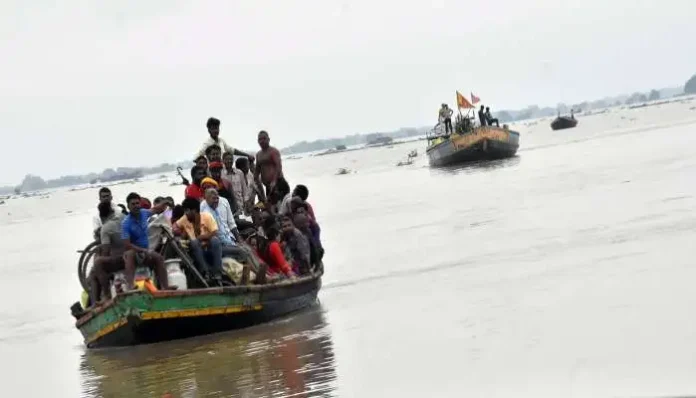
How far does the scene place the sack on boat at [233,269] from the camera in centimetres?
1356

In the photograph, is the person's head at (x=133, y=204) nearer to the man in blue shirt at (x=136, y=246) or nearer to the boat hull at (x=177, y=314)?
the man in blue shirt at (x=136, y=246)

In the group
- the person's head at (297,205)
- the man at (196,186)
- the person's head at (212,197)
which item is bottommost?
the person's head at (297,205)

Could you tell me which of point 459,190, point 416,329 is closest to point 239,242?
point 416,329

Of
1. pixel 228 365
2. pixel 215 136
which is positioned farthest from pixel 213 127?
pixel 228 365

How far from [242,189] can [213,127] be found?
0.99 metres

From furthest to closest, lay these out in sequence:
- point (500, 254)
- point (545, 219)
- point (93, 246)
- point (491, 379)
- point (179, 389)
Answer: point (545, 219) → point (500, 254) → point (93, 246) → point (179, 389) → point (491, 379)

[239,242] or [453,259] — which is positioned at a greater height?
[239,242]

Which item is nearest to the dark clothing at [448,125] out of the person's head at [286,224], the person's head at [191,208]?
the person's head at [286,224]

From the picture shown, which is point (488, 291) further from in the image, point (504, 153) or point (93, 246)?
point (504, 153)

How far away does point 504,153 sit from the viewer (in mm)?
51688

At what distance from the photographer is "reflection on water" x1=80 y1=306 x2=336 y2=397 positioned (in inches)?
403

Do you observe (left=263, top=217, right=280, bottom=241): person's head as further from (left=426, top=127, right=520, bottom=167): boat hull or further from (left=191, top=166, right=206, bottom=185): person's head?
(left=426, top=127, right=520, bottom=167): boat hull

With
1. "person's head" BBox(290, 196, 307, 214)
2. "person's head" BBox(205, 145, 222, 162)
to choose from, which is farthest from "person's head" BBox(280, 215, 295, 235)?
"person's head" BBox(205, 145, 222, 162)

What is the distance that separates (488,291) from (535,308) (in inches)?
77.7
